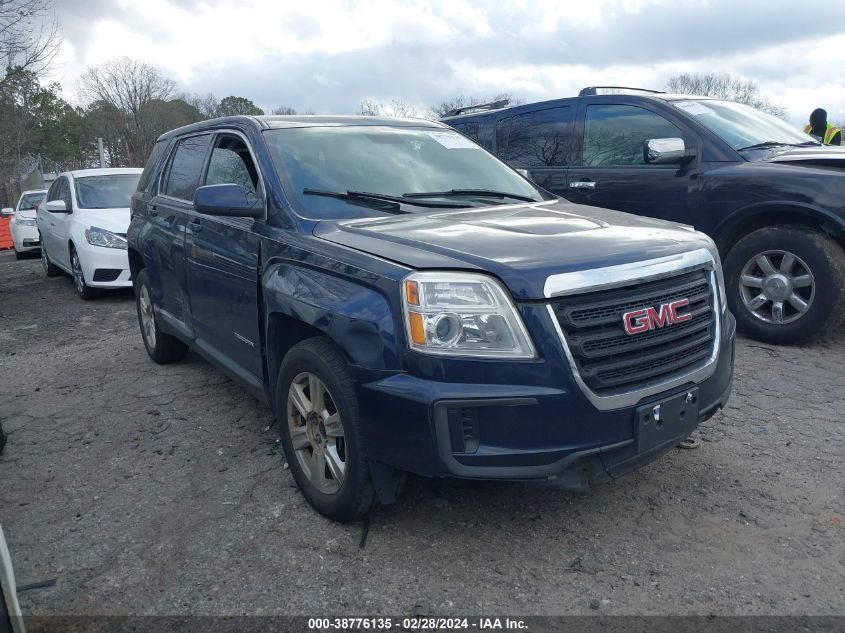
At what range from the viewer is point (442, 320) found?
99.0 inches

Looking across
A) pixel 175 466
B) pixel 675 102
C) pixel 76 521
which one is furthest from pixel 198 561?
pixel 675 102

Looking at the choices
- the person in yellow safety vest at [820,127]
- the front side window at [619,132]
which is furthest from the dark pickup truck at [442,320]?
the person in yellow safety vest at [820,127]

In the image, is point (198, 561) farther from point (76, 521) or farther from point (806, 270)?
point (806, 270)

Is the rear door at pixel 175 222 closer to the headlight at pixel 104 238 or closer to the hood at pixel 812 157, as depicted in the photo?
the headlight at pixel 104 238

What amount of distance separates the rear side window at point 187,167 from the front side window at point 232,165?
0.20 metres

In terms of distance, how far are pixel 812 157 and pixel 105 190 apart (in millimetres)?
8167

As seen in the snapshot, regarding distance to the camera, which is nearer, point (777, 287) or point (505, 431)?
point (505, 431)

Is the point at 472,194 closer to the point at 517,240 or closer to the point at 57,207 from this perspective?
the point at 517,240

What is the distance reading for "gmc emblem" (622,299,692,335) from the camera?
2.63 metres

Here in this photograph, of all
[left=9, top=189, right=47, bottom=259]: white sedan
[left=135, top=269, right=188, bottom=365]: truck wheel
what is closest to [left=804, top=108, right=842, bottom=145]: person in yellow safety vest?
[left=135, top=269, right=188, bottom=365]: truck wheel

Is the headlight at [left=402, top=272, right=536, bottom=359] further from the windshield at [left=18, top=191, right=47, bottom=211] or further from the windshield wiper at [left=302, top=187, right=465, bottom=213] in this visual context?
the windshield at [left=18, top=191, right=47, bottom=211]

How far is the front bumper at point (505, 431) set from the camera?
8.07 ft

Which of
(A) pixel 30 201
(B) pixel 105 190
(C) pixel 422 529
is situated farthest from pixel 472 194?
(A) pixel 30 201

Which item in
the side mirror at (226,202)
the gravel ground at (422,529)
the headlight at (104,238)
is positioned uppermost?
the side mirror at (226,202)
